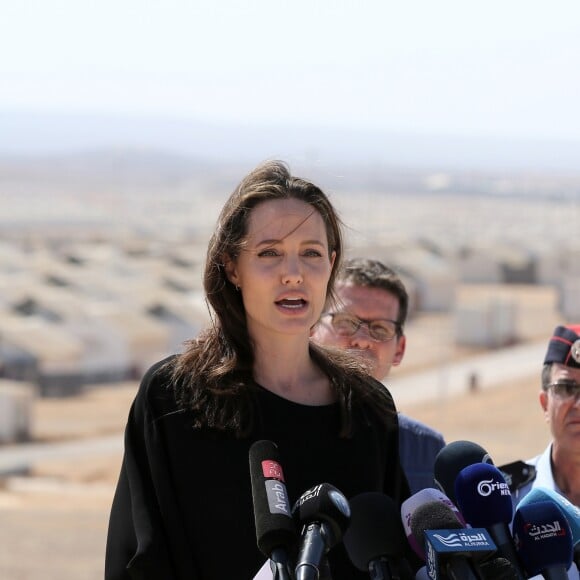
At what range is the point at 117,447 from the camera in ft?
78.6

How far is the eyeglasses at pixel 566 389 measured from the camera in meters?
3.41

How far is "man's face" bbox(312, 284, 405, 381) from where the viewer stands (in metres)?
3.73

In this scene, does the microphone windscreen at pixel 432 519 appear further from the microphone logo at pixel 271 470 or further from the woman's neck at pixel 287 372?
the woman's neck at pixel 287 372

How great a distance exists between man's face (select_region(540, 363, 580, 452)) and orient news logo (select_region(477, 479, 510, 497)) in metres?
1.22

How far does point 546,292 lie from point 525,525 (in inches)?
2245

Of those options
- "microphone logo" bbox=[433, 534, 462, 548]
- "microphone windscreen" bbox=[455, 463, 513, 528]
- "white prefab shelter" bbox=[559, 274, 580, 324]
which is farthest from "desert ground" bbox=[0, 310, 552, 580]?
"white prefab shelter" bbox=[559, 274, 580, 324]

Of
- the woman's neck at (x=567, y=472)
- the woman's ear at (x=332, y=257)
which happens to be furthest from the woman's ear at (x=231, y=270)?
the woman's neck at (x=567, y=472)

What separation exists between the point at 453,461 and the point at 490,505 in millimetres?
198

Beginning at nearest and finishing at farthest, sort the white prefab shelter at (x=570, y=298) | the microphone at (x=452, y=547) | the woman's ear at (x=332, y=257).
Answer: the microphone at (x=452, y=547)
the woman's ear at (x=332, y=257)
the white prefab shelter at (x=570, y=298)

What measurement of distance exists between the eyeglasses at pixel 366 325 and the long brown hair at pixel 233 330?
93cm

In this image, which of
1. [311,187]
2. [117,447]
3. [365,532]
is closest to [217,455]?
[365,532]

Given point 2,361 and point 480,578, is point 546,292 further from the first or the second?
point 480,578

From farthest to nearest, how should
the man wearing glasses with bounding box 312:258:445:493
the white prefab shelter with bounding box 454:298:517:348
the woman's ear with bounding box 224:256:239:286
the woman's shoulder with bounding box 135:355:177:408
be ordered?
the white prefab shelter with bounding box 454:298:517:348 → the man wearing glasses with bounding box 312:258:445:493 → the woman's ear with bounding box 224:256:239:286 → the woman's shoulder with bounding box 135:355:177:408

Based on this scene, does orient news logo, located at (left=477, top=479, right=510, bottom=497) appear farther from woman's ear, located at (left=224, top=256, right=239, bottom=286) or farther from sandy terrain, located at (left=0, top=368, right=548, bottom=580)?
sandy terrain, located at (left=0, top=368, right=548, bottom=580)
